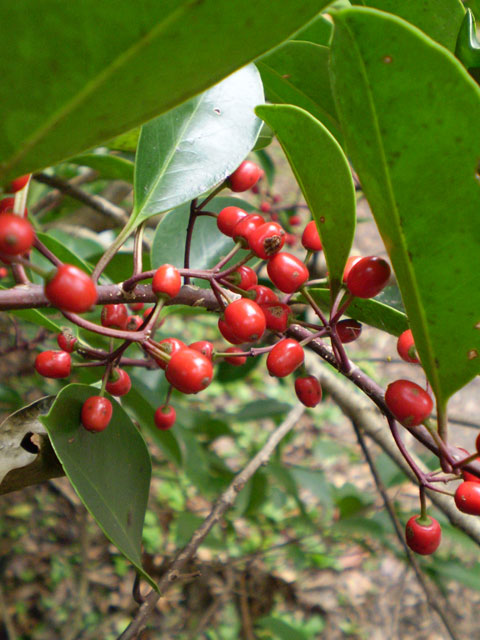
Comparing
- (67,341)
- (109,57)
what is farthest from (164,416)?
(109,57)

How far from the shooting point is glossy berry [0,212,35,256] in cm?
57

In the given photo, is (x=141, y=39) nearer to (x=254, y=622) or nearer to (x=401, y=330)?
(x=401, y=330)

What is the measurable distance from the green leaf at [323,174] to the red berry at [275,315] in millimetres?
90

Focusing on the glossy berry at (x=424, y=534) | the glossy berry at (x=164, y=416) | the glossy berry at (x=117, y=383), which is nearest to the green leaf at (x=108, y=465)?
the glossy berry at (x=117, y=383)

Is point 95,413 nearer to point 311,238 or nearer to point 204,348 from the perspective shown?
point 204,348

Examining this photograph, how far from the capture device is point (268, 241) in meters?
0.81

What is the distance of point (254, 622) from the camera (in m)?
3.21

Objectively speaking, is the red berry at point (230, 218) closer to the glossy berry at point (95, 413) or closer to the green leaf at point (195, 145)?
the green leaf at point (195, 145)

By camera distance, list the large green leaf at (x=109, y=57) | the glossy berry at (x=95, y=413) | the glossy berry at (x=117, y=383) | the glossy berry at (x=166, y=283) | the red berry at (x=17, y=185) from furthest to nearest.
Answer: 1. the glossy berry at (x=117, y=383)
2. the glossy berry at (x=95, y=413)
3. the glossy berry at (x=166, y=283)
4. the red berry at (x=17, y=185)
5. the large green leaf at (x=109, y=57)

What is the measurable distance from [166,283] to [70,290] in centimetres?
21

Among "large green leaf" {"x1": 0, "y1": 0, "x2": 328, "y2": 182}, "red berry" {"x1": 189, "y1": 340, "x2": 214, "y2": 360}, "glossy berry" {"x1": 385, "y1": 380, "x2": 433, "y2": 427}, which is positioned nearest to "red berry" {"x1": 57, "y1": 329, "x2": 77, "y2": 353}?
"red berry" {"x1": 189, "y1": 340, "x2": 214, "y2": 360}

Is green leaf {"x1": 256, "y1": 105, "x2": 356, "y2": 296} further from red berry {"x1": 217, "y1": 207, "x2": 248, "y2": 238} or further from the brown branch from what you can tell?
the brown branch

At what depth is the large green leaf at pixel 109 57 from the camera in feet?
1.59

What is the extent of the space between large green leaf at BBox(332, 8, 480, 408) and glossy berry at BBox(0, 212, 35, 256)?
0.36 metres
